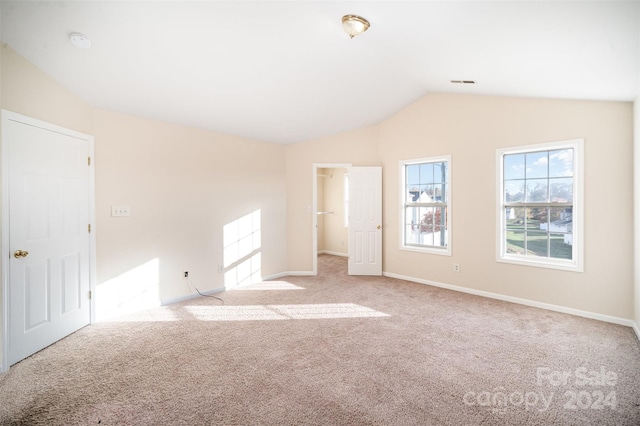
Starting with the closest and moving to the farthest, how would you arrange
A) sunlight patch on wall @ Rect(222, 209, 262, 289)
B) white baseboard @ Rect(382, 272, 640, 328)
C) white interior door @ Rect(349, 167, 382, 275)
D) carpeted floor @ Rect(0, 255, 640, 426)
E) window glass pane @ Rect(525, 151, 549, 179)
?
carpeted floor @ Rect(0, 255, 640, 426), white baseboard @ Rect(382, 272, 640, 328), window glass pane @ Rect(525, 151, 549, 179), sunlight patch on wall @ Rect(222, 209, 262, 289), white interior door @ Rect(349, 167, 382, 275)

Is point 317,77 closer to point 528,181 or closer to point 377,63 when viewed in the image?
point 377,63

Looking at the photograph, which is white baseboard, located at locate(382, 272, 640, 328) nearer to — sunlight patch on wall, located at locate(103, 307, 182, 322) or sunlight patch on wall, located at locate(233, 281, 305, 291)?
sunlight patch on wall, located at locate(233, 281, 305, 291)

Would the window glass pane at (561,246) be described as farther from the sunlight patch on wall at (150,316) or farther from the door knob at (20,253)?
the door knob at (20,253)

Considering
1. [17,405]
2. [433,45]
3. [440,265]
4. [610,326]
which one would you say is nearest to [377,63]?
[433,45]

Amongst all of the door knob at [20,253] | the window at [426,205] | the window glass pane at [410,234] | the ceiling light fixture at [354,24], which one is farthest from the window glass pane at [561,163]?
the door knob at [20,253]

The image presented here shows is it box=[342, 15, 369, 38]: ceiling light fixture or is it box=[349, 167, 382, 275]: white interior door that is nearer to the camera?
box=[342, 15, 369, 38]: ceiling light fixture

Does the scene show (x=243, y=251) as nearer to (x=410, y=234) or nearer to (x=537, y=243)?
(x=410, y=234)

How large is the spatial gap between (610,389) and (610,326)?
60.1 inches

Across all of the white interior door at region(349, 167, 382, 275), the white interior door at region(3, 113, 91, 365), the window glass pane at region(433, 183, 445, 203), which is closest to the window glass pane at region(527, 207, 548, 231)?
the window glass pane at region(433, 183, 445, 203)

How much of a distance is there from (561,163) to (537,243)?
3.55 ft

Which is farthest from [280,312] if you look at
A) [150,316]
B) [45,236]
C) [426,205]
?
[426,205]

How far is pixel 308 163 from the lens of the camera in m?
5.66

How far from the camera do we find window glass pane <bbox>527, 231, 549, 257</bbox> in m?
3.92

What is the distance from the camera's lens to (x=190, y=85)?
3.27 metres
